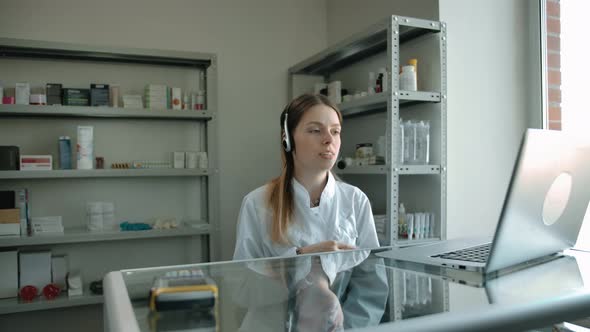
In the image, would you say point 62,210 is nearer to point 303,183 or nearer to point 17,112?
point 17,112

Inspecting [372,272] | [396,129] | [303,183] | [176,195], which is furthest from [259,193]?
[176,195]

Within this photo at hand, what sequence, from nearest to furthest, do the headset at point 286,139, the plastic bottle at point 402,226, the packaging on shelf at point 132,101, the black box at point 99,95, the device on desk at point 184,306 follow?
the device on desk at point 184,306, the headset at point 286,139, the plastic bottle at point 402,226, the black box at point 99,95, the packaging on shelf at point 132,101

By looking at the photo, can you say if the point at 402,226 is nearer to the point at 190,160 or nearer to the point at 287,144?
the point at 287,144

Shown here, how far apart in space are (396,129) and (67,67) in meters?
1.95

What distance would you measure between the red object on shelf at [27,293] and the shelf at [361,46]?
2.02 metres

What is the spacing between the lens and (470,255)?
3.03 feet

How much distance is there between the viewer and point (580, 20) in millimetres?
2234

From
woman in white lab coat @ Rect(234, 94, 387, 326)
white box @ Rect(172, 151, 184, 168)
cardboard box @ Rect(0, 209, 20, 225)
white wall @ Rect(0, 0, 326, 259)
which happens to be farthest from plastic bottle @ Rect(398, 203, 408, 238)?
cardboard box @ Rect(0, 209, 20, 225)

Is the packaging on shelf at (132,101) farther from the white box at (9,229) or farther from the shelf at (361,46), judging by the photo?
the shelf at (361,46)

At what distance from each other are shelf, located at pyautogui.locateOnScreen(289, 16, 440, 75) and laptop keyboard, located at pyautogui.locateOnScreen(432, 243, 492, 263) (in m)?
1.44

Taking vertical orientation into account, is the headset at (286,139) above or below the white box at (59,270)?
above

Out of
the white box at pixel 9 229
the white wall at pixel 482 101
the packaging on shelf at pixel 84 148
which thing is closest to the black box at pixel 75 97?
the packaging on shelf at pixel 84 148

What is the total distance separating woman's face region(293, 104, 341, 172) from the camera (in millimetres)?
1644

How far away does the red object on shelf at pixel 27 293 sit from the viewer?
2.39m
